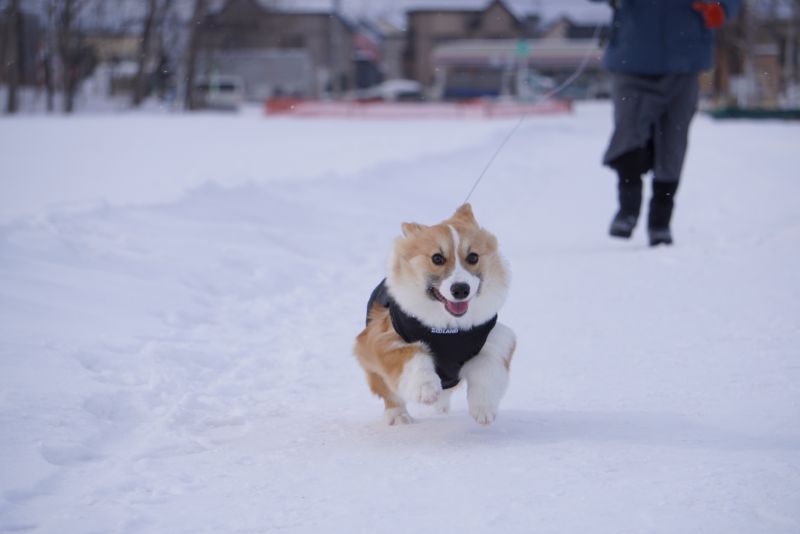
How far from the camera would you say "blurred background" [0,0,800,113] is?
4284 centimetres

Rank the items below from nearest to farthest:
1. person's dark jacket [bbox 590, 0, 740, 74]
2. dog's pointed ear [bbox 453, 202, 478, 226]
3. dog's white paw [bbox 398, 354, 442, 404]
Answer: dog's white paw [bbox 398, 354, 442, 404], dog's pointed ear [bbox 453, 202, 478, 226], person's dark jacket [bbox 590, 0, 740, 74]

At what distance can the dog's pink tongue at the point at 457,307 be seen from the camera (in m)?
3.43

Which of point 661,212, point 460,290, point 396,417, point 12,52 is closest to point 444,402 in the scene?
point 396,417

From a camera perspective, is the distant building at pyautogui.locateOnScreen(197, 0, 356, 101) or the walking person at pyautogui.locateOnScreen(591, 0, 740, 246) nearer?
the walking person at pyautogui.locateOnScreen(591, 0, 740, 246)

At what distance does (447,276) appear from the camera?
347cm

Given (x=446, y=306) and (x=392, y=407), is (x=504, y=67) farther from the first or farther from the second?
(x=446, y=306)

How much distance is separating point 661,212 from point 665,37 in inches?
49.8

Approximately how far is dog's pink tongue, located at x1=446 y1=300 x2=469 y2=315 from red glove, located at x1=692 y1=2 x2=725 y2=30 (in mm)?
4669

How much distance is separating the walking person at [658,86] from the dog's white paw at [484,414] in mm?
4381

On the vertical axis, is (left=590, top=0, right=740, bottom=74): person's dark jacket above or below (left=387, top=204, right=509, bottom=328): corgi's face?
above

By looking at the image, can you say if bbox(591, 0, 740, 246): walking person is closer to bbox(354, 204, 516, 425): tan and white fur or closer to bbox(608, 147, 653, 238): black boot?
bbox(608, 147, 653, 238): black boot

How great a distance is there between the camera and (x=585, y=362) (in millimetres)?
4547


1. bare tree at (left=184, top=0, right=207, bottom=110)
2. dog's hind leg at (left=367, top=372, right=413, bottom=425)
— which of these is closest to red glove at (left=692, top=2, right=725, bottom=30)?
dog's hind leg at (left=367, top=372, right=413, bottom=425)

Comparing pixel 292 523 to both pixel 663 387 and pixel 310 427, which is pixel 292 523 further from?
pixel 663 387
